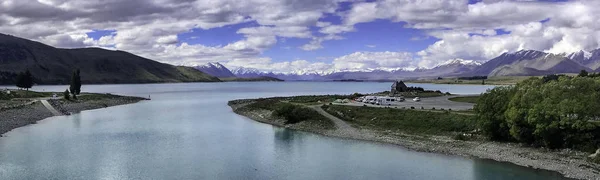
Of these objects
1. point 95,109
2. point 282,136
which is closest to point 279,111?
point 282,136

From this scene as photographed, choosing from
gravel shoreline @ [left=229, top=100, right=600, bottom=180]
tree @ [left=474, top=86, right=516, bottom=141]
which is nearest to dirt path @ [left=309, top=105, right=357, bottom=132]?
gravel shoreline @ [left=229, top=100, right=600, bottom=180]

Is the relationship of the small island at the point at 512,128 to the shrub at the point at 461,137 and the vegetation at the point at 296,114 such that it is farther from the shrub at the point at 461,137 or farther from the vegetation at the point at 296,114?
the vegetation at the point at 296,114

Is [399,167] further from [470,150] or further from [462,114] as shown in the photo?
[462,114]

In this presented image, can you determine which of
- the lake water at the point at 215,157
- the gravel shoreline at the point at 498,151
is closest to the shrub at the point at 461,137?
the gravel shoreline at the point at 498,151

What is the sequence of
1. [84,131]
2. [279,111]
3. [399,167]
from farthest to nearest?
1. [279,111]
2. [84,131]
3. [399,167]

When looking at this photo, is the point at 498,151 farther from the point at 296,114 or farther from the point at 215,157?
the point at 296,114

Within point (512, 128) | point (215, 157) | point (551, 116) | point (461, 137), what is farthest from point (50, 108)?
point (551, 116)
